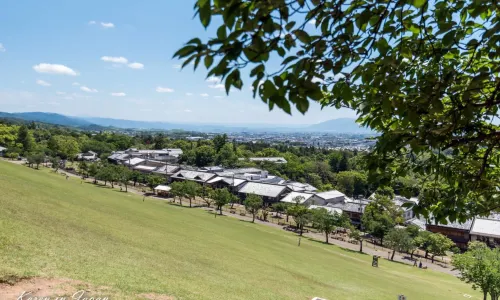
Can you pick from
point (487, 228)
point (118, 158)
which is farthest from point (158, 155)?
point (487, 228)

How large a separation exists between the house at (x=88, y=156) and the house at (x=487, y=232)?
87.3 m

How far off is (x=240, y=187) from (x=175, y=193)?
16555 mm

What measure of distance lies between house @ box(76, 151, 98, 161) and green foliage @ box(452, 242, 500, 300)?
89.6 meters

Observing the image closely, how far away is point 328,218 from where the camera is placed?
125 feet

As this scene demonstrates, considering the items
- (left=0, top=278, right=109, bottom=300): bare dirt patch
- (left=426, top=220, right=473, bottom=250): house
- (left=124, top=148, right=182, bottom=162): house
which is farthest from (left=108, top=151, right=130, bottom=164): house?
(left=0, top=278, right=109, bottom=300): bare dirt patch

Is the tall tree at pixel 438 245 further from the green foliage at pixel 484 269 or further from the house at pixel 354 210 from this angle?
the green foliage at pixel 484 269

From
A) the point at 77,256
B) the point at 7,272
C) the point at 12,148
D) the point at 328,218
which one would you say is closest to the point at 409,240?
the point at 328,218

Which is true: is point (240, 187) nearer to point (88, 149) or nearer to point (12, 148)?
point (12, 148)

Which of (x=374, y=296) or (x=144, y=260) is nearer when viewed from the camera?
(x=144, y=260)

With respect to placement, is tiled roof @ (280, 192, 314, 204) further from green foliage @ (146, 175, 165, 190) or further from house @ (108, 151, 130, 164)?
house @ (108, 151, 130, 164)

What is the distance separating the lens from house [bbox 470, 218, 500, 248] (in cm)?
4277

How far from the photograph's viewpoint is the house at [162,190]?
177 feet

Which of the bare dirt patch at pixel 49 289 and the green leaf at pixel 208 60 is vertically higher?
the green leaf at pixel 208 60

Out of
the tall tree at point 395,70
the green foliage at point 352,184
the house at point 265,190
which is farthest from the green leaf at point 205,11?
the green foliage at point 352,184
